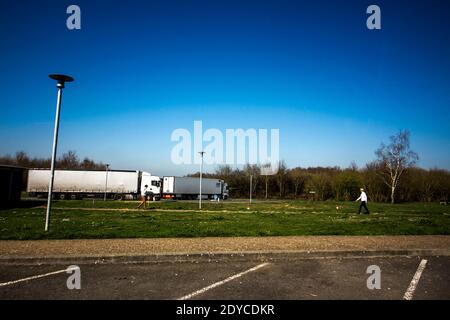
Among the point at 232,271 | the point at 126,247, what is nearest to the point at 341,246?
the point at 232,271

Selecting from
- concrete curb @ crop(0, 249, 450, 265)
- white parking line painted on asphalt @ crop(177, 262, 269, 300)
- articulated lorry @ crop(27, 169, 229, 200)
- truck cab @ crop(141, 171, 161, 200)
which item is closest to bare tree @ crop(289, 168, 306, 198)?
truck cab @ crop(141, 171, 161, 200)

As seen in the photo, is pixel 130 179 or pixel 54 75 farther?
pixel 130 179

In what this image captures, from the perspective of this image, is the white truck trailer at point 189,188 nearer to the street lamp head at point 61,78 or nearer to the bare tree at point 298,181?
the bare tree at point 298,181

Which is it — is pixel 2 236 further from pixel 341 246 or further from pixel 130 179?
pixel 130 179

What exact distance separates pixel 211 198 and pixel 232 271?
47514 millimetres

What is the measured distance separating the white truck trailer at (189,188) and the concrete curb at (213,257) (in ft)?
135

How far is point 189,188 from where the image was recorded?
164 ft

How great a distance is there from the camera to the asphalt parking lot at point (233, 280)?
16.4ft

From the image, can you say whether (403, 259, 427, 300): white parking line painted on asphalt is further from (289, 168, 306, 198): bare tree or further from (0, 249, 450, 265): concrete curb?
(289, 168, 306, 198): bare tree

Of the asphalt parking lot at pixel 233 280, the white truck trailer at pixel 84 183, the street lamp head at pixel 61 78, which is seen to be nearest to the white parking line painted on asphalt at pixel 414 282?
the asphalt parking lot at pixel 233 280

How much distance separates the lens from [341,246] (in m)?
8.74

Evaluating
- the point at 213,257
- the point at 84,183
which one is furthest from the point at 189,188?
the point at 213,257
